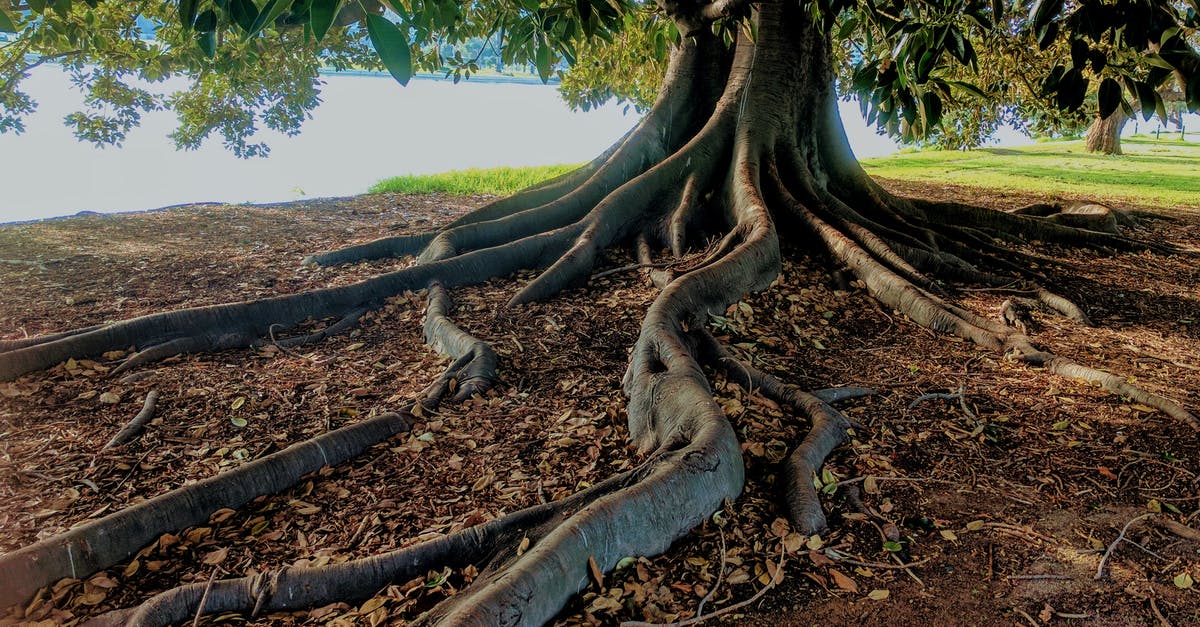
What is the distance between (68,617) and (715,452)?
258 centimetres

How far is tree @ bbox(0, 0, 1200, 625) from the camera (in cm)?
261

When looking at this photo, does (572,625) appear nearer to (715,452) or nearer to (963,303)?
(715,452)

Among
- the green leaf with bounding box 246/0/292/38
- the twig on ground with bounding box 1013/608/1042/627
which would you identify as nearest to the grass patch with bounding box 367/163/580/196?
the twig on ground with bounding box 1013/608/1042/627

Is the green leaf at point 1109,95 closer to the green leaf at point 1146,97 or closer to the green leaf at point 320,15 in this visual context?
the green leaf at point 1146,97

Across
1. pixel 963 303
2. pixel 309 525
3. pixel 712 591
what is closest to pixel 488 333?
pixel 309 525

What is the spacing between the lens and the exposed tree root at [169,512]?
296 centimetres

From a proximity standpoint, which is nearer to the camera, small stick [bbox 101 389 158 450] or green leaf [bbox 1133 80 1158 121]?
green leaf [bbox 1133 80 1158 121]

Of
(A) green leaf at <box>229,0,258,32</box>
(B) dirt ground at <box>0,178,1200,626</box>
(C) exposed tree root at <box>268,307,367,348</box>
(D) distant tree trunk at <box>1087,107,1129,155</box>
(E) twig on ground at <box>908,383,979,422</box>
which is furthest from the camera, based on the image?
(D) distant tree trunk at <box>1087,107,1129,155</box>

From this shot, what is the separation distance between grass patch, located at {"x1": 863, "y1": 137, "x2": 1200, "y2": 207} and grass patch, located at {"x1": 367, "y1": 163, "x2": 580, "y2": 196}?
6.86m

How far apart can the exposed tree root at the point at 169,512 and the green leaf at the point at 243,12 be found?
2365 mm

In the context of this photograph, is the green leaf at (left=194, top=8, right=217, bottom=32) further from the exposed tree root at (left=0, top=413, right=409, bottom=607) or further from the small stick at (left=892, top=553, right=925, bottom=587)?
the small stick at (left=892, top=553, right=925, bottom=587)

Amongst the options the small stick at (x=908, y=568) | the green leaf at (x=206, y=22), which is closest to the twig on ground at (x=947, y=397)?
the small stick at (x=908, y=568)

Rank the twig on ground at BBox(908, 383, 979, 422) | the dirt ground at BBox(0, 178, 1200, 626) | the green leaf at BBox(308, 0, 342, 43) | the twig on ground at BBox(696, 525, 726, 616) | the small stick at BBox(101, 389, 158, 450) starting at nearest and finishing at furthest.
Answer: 1. the green leaf at BBox(308, 0, 342, 43)
2. the twig on ground at BBox(696, 525, 726, 616)
3. the dirt ground at BBox(0, 178, 1200, 626)
4. the small stick at BBox(101, 389, 158, 450)
5. the twig on ground at BBox(908, 383, 979, 422)

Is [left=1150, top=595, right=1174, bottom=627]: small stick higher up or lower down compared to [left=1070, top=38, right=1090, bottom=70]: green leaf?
lower down
